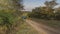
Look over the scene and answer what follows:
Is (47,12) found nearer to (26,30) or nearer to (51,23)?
(51,23)

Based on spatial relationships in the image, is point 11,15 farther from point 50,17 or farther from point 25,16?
point 50,17

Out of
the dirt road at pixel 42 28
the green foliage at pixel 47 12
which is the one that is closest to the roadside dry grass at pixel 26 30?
the dirt road at pixel 42 28

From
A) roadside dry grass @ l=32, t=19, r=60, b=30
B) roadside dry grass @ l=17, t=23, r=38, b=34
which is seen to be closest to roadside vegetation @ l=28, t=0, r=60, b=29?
roadside dry grass @ l=32, t=19, r=60, b=30

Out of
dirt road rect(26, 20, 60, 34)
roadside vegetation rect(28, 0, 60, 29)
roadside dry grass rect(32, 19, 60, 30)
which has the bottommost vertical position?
dirt road rect(26, 20, 60, 34)

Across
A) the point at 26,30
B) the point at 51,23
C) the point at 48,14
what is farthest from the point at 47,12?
the point at 26,30

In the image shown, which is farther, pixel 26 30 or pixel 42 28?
pixel 42 28

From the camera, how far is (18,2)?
2.57 meters

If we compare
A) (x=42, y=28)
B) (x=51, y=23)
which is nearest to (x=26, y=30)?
(x=42, y=28)

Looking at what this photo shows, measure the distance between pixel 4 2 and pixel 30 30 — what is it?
532 mm

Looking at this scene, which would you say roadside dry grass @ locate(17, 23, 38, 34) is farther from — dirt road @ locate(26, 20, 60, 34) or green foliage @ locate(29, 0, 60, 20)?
green foliage @ locate(29, 0, 60, 20)

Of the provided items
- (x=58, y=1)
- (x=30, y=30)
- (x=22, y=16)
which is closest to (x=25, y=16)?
(x=22, y=16)

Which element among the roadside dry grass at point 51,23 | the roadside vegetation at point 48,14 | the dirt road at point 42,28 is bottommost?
the dirt road at point 42,28

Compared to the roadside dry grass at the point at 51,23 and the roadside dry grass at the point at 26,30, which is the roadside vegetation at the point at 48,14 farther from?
the roadside dry grass at the point at 26,30

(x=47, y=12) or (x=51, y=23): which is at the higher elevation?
(x=47, y=12)
